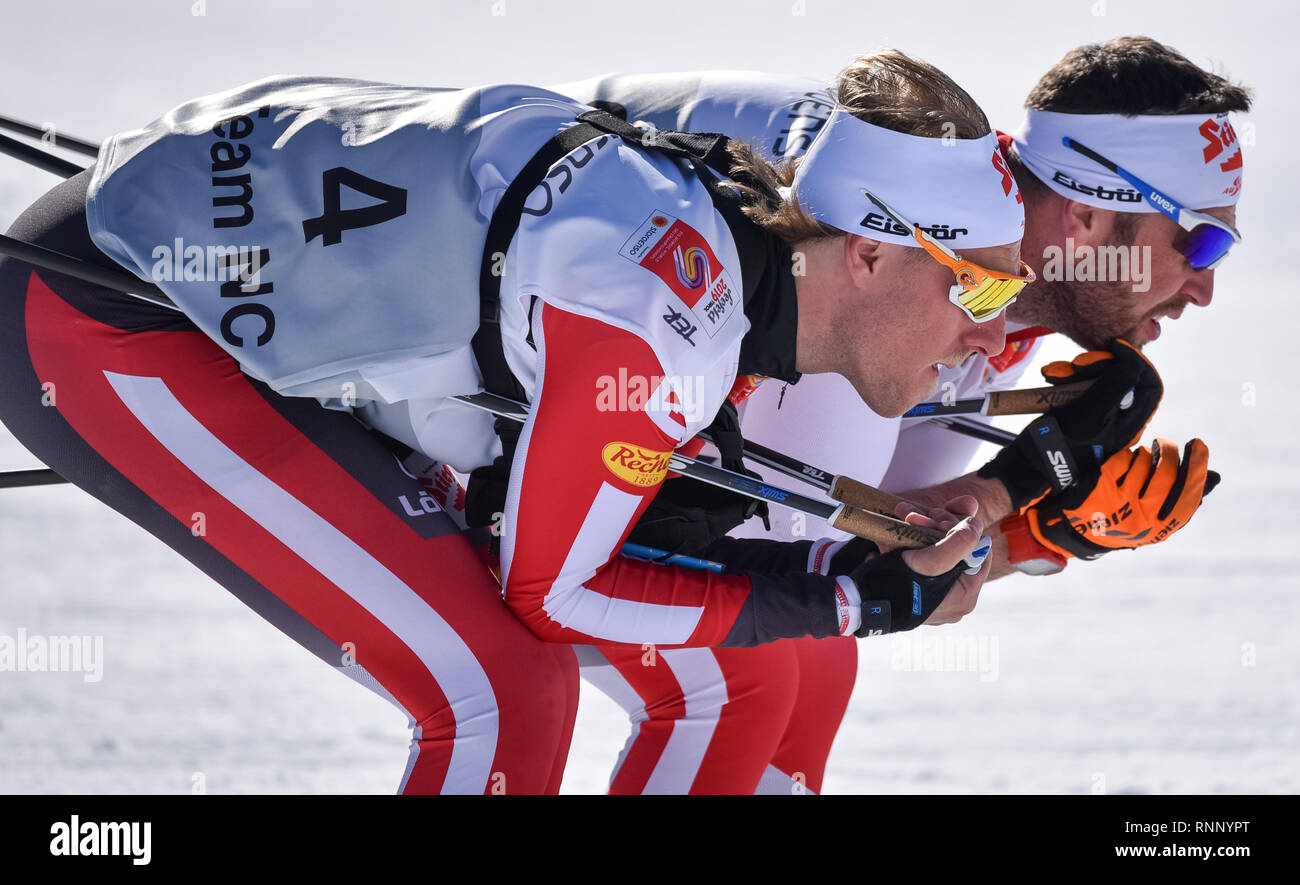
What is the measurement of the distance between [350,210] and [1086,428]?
150 centimetres

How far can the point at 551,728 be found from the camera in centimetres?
190

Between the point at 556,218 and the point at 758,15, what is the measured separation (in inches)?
153

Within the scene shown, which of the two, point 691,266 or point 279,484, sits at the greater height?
point 691,266

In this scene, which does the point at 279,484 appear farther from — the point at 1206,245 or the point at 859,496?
the point at 1206,245

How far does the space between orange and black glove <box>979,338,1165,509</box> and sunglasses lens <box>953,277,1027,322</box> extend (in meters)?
0.69

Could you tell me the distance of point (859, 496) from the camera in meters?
2.23

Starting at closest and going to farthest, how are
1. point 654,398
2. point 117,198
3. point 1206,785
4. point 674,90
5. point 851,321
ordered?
1. point 654,398
2. point 117,198
3. point 851,321
4. point 674,90
5. point 1206,785

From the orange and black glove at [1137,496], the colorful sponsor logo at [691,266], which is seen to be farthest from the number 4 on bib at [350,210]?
the orange and black glove at [1137,496]

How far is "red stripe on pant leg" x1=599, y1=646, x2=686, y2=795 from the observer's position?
227cm

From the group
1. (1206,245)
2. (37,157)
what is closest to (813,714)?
(1206,245)

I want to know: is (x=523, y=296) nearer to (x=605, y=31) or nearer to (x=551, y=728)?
(x=551, y=728)

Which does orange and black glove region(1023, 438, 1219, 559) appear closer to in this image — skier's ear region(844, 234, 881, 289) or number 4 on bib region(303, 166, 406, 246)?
skier's ear region(844, 234, 881, 289)

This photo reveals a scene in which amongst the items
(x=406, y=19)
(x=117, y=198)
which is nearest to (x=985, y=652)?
(x=117, y=198)

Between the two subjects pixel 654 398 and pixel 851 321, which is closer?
pixel 654 398
